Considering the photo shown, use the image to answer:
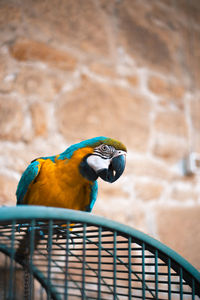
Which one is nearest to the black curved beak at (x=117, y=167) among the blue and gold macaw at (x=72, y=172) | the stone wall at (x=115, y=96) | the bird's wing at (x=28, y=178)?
the blue and gold macaw at (x=72, y=172)

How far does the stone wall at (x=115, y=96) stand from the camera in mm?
1392

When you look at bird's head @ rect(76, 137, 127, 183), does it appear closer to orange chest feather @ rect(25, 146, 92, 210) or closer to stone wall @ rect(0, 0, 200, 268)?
orange chest feather @ rect(25, 146, 92, 210)

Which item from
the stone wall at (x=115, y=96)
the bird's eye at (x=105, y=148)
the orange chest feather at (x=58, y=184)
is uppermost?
the stone wall at (x=115, y=96)

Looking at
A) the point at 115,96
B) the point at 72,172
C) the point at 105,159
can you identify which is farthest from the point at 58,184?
the point at 115,96

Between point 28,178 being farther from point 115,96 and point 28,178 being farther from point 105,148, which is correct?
point 115,96

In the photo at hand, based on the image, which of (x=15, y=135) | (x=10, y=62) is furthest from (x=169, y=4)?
(x=15, y=135)

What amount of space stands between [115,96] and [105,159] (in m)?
0.88

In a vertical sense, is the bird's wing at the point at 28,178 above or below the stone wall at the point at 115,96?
below

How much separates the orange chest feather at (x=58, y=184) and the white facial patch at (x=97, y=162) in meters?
0.04

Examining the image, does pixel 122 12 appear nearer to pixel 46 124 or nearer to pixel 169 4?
pixel 169 4

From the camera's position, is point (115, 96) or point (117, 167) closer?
point (117, 167)

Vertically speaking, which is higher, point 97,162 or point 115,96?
point 115,96

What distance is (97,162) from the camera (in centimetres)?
81

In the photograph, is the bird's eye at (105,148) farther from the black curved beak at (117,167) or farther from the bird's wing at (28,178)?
the bird's wing at (28,178)
